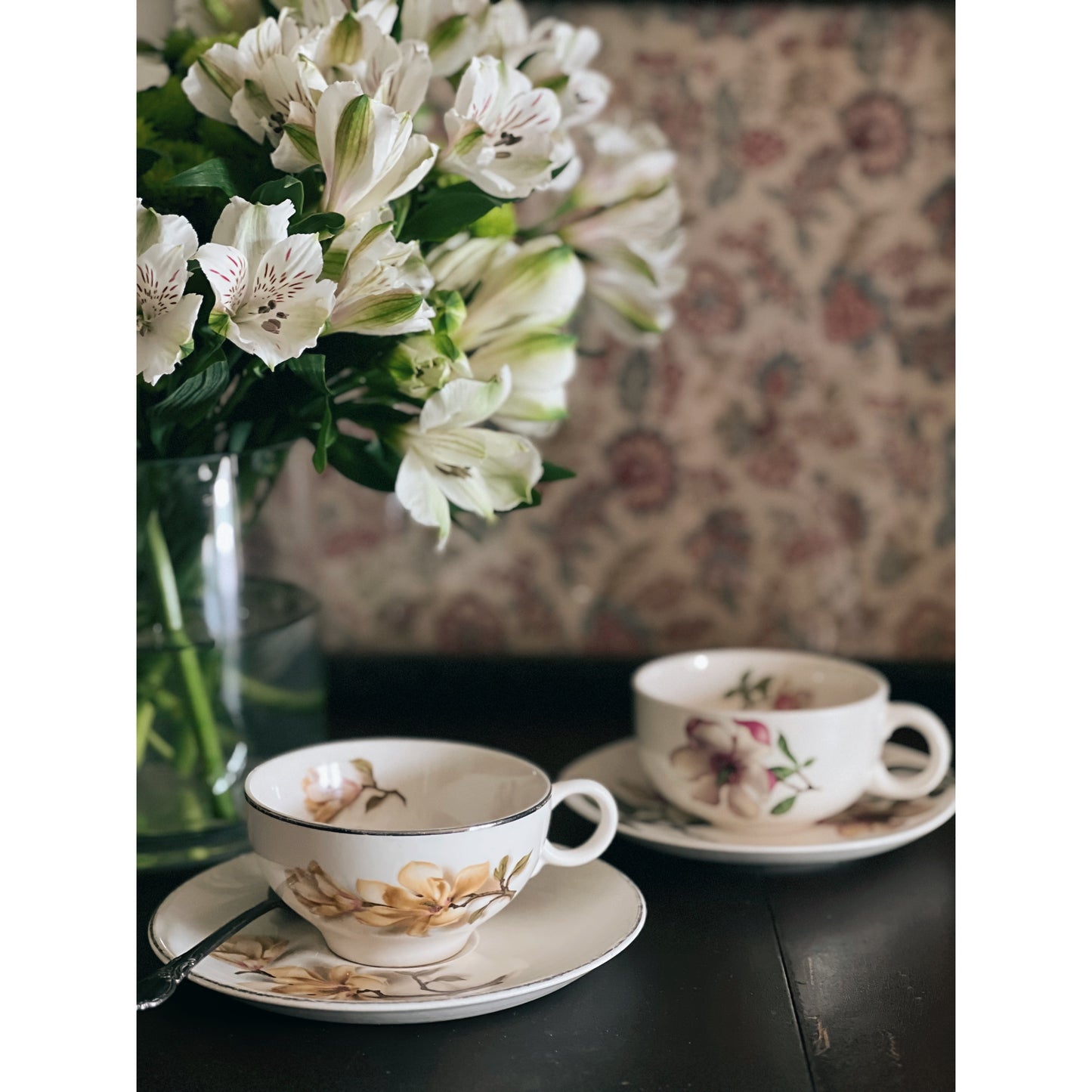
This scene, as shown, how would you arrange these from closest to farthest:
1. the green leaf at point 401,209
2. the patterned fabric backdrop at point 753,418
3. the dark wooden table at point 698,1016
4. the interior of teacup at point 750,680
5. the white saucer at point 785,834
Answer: the dark wooden table at point 698,1016 → the green leaf at point 401,209 → the white saucer at point 785,834 → the interior of teacup at point 750,680 → the patterned fabric backdrop at point 753,418

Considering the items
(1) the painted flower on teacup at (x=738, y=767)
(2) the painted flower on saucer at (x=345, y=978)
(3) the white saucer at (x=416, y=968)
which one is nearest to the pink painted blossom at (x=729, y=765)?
(1) the painted flower on teacup at (x=738, y=767)

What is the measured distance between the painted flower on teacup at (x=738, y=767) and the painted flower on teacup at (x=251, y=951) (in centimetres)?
26

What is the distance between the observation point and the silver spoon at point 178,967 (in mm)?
474

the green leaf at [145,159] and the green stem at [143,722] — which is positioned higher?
the green leaf at [145,159]

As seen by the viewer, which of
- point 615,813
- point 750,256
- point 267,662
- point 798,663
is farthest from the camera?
point 750,256

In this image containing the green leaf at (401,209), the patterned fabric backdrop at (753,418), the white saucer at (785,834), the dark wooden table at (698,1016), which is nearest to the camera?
the dark wooden table at (698,1016)

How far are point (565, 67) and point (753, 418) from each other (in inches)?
18.1

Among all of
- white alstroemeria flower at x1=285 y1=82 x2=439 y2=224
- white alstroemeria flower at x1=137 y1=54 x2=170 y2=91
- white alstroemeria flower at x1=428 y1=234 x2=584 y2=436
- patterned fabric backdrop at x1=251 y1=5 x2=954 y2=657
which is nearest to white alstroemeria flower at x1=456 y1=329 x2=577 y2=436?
white alstroemeria flower at x1=428 y1=234 x2=584 y2=436

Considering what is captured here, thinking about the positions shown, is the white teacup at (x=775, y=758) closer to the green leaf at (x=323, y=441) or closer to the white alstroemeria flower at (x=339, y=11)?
the green leaf at (x=323, y=441)
